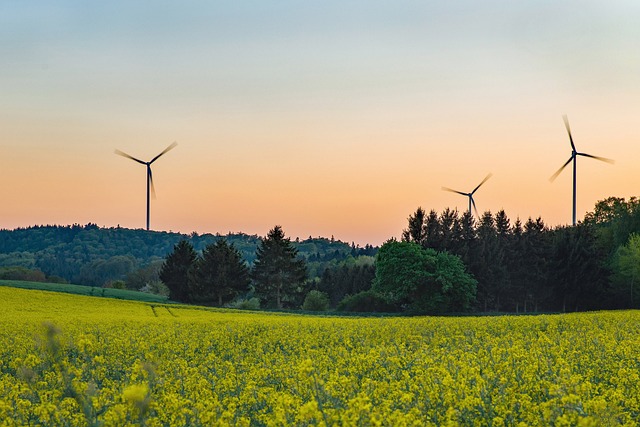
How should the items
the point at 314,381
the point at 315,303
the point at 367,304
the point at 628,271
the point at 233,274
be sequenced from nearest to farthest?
1. the point at 314,381
2. the point at 628,271
3. the point at 367,304
4. the point at 315,303
5. the point at 233,274

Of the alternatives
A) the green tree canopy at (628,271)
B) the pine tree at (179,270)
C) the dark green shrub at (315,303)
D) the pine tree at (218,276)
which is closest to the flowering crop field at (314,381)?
the green tree canopy at (628,271)

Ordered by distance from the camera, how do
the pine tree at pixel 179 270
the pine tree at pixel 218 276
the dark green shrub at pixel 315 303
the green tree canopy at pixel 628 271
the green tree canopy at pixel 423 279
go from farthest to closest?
the pine tree at pixel 179 270 → the pine tree at pixel 218 276 → the dark green shrub at pixel 315 303 → the green tree canopy at pixel 628 271 → the green tree canopy at pixel 423 279

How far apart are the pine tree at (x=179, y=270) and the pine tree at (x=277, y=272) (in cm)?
953

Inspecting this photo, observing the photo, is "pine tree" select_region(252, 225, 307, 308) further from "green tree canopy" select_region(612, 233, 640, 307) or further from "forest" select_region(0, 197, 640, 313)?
"green tree canopy" select_region(612, 233, 640, 307)

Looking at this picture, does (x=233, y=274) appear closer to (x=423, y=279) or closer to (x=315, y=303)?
(x=315, y=303)

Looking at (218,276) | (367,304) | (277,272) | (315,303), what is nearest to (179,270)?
(218,276)

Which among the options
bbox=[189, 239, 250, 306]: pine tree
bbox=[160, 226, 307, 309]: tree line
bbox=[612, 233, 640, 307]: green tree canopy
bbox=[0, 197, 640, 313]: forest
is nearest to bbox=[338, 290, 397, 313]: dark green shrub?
bbox=[0, 197, 640, 313]: forest

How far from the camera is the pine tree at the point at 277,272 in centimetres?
9962

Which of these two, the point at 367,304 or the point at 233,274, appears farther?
the point at 233,274

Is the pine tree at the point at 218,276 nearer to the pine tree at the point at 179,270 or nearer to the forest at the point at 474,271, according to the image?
the forest at the point at 474,271

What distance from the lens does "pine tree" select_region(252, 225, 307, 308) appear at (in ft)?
327

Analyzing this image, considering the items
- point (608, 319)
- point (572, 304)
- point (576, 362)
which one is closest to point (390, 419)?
point (576, 362)

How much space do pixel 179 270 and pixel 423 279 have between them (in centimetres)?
3912

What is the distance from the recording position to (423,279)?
3012 inches
